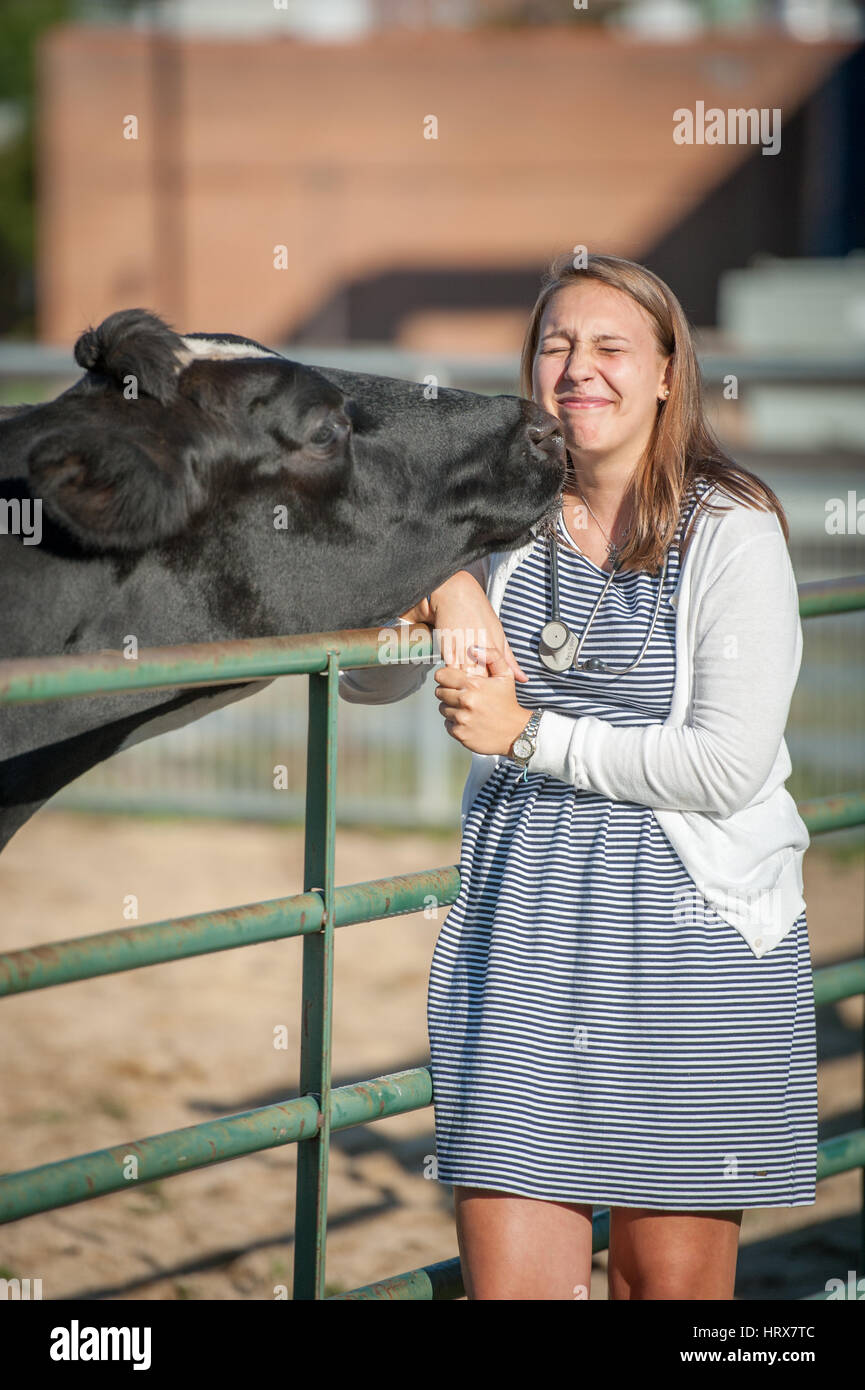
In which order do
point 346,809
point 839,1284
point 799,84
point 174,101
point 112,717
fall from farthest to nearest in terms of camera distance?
point 174,101, point 799,84, point 346,809, point 839,1284, point 112,717

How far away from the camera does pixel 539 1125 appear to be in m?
2.15

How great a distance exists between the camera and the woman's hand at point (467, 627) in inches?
90.6

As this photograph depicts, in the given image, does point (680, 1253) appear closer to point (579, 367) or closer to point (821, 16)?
point (579, 367)

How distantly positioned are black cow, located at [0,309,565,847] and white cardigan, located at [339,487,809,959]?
460mm

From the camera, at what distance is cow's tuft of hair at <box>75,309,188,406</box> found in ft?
7.88

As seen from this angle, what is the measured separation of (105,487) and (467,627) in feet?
1.94

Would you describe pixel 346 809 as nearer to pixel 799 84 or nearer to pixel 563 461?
pixel 563 461

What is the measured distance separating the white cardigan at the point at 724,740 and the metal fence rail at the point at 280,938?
1.06 feet

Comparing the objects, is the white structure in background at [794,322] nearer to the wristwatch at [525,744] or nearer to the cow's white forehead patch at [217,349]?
the cow's white forehead patch at [217,349]

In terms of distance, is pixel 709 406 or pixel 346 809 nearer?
pixel 709 406

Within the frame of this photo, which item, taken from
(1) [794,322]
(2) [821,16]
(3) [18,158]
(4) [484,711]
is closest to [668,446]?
(4) [484,711]

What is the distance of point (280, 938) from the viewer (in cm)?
217
